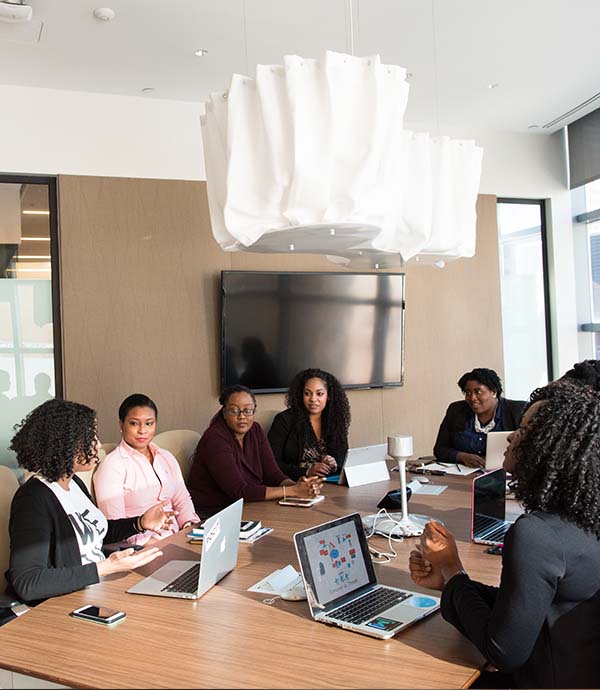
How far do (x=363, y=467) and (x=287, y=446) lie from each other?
2.40 ft

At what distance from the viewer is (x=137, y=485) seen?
3059 millimetres

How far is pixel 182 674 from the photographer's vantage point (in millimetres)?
1503

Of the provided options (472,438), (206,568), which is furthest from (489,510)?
(472,438)

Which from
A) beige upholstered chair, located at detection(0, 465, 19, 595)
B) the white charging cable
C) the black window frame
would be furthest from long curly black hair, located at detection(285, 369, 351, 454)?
the black window frame

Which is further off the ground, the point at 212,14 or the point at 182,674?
the point at 212,14

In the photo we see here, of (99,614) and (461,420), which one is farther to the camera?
(461,420)

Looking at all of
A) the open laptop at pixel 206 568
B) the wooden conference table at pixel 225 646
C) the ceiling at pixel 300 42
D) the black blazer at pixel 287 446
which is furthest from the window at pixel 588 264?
the open laptop at pixel 206 568

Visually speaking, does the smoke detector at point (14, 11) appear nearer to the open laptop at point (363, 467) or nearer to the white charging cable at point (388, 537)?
the open laptop at point (363, 467)

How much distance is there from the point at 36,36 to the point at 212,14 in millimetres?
909

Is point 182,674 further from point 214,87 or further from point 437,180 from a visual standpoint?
point 214,87

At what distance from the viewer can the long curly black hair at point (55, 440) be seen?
7.55 ft

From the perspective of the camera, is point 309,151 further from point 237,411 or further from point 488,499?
point 237,411

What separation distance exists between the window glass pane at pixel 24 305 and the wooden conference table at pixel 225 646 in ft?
9.32

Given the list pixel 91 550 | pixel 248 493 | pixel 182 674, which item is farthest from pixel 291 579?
pixel 248 493
